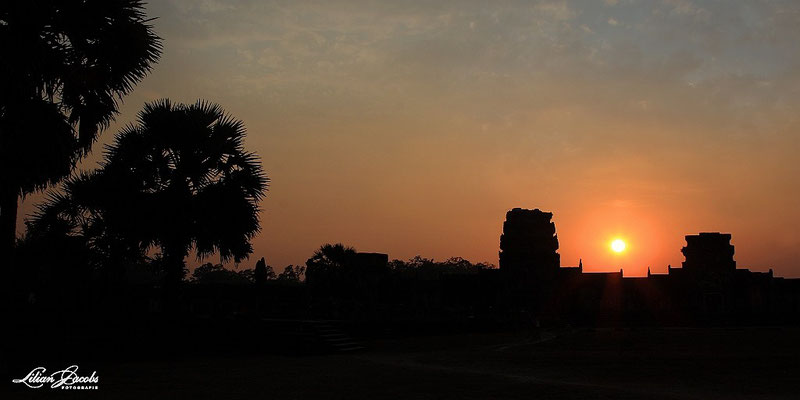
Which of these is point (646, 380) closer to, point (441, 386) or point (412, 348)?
point (441, 386)

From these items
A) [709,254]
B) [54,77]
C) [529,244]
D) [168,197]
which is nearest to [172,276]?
[168,197]

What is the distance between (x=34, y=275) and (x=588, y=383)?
18.7 metres

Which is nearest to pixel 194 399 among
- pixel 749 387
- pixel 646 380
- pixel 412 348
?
pixel 646 380

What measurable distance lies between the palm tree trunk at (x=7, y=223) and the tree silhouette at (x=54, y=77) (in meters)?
0.02

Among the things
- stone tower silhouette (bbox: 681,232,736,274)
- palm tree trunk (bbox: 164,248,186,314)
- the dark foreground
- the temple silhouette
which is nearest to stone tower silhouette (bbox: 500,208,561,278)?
the temple silhouette

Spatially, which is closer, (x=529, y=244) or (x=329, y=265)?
(x=329, y=265)

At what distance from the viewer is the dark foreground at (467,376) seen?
12.0 meters

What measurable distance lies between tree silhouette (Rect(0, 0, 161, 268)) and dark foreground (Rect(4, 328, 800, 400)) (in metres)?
3.86

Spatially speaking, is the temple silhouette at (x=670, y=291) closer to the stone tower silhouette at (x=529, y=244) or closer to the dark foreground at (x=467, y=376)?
the stone tower silhouette at (x=529, y=244)

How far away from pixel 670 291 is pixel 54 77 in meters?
53.3

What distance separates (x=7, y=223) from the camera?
12.6 metres

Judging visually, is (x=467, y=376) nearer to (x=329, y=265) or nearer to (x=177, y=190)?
(x=177, y=190)

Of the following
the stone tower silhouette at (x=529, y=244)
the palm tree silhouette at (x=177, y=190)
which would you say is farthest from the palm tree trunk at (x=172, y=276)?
the stone tower silhouette at (x=529, y=244)

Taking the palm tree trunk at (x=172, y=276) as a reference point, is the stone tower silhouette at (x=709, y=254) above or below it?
above
